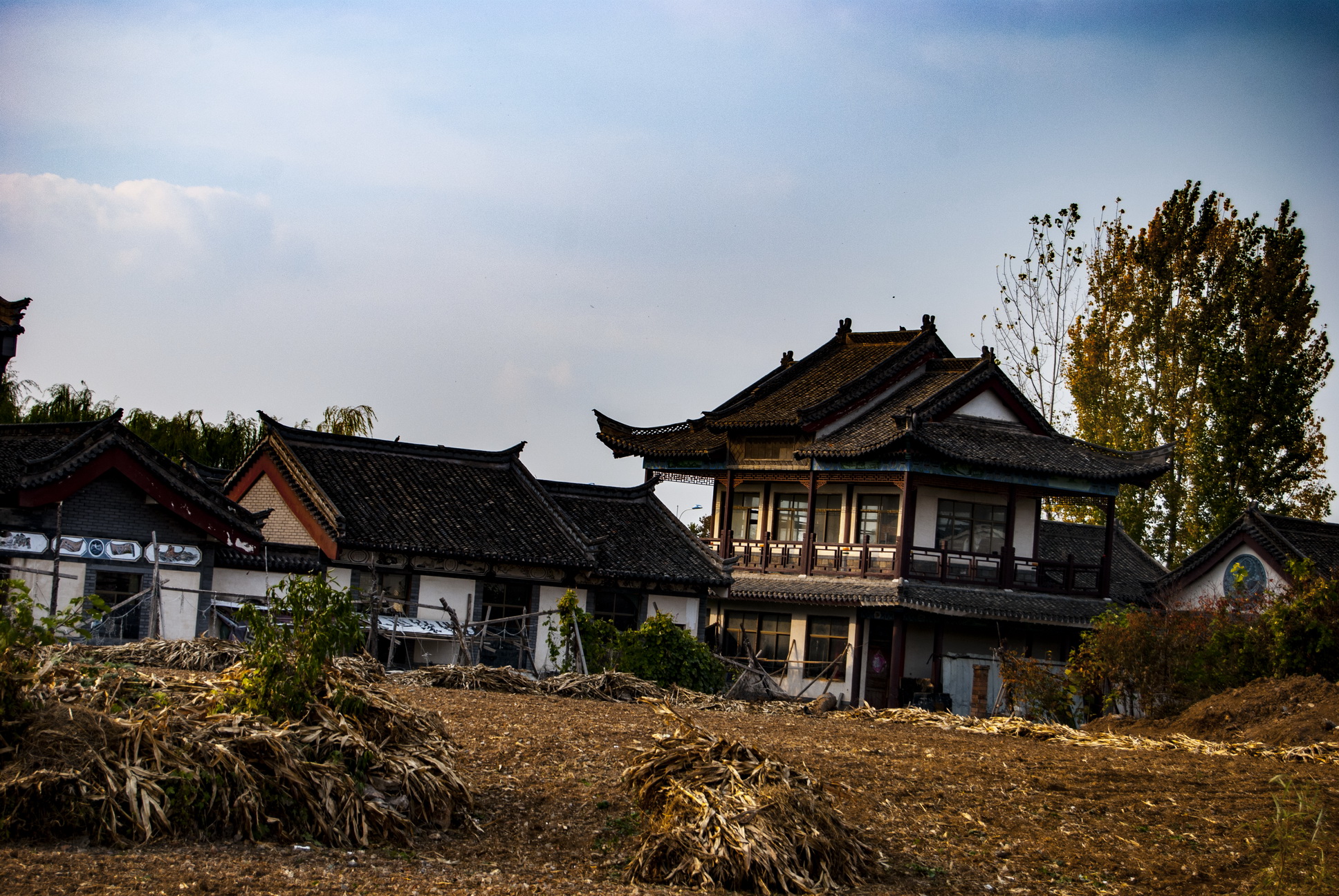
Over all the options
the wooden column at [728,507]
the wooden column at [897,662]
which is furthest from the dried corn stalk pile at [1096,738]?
the wooden column at [728,507]

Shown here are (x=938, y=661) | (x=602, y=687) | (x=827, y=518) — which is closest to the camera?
(x=602, y=687)

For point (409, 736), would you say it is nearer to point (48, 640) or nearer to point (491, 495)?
point (48, 640)

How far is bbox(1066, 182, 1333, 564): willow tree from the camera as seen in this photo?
34719mm

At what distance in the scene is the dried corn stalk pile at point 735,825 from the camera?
8695 millimetres

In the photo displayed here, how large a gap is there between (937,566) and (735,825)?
23.6m

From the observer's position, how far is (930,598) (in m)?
30.2

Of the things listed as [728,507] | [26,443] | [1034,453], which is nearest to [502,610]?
[728,507]

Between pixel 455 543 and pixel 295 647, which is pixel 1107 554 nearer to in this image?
pixel 455 543

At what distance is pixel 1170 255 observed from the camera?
3641cm

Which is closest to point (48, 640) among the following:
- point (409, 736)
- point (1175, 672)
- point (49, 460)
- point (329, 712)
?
point (329, 712)

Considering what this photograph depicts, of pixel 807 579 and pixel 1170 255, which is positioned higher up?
pixel 1170 255

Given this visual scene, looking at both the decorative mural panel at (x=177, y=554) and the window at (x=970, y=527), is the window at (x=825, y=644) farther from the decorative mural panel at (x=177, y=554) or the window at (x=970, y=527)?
the decorative mural panel at (x=177, y=554)

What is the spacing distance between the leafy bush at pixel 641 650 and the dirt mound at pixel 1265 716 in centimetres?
792

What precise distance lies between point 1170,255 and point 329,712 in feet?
105
